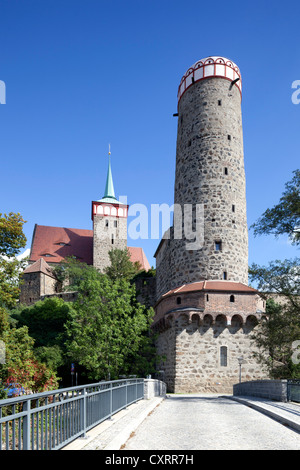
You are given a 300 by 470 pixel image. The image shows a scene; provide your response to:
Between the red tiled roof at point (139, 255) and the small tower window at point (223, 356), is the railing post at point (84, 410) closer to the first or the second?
the small tower window at point (223, 356)

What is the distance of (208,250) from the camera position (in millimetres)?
28031

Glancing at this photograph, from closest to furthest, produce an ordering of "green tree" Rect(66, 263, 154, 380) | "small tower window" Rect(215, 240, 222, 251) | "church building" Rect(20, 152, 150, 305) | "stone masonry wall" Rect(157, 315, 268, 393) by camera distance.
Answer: "green tree" Rect(66, 263, 154, 380), "stone masonry wall" Rect(157, 315, 268, 393), "small tower window" Rect(215, 240, 222, 251), "church building" Rect(20, 152, 150, 305)

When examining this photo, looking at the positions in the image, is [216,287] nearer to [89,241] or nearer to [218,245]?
[218,245]

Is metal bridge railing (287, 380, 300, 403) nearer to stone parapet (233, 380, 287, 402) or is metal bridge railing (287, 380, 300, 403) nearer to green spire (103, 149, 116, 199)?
stone parapet (233, 380, 287, 402)

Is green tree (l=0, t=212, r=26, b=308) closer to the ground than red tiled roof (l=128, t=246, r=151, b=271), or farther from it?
closer to the ground

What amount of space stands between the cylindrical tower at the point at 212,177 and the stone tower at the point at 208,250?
0.22ft

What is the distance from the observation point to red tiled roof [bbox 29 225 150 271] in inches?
2458

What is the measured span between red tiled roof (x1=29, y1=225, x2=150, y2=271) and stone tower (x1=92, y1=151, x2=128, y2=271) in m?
3.54

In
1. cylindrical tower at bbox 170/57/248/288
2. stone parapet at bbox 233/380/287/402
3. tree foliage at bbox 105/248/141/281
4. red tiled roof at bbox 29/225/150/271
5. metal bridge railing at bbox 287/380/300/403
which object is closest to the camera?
metal bridge railing at bbox 287/380/300/403

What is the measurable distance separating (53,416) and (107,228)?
189 ft

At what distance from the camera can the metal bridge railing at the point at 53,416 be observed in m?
4.44

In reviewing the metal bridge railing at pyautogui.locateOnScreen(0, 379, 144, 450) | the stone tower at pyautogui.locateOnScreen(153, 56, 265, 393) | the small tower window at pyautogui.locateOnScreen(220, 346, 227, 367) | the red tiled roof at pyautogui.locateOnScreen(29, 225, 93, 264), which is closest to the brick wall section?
the red tiled roof at pyautogui.locateOnScreen(29, 225, 93, 264)

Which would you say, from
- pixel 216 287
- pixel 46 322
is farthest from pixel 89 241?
pixel 216 287
